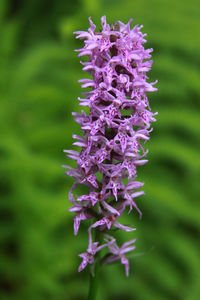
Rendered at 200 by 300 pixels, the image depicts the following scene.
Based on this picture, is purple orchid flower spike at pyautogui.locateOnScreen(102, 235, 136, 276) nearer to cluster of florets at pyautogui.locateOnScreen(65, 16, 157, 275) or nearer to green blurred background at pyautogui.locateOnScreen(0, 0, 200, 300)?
cluster of florets at pyautogui.locateOnScreen(65, 16, 157, 275)

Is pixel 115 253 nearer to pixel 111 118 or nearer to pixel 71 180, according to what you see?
pixel 111 118

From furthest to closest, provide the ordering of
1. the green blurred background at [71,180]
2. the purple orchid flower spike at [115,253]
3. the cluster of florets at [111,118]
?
the green blurred background at [71,180] → the purple orchid flower spike at [115,253] → the cluster of florets at [111,118]

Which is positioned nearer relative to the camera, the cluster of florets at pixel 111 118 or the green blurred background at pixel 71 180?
the cluster of florets at pixel 111 118


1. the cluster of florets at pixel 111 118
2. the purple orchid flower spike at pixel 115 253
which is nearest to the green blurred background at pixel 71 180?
the purple orchid flower spike at pixel 115 253

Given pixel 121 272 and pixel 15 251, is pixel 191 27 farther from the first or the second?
pixel 15 251

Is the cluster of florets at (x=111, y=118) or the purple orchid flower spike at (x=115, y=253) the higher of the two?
the cluster of florets at (x=111, y=118)

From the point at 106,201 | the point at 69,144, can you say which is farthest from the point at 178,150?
the point at 106,201

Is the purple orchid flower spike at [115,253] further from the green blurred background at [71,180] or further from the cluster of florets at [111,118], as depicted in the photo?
the green blurred background at [71,180]

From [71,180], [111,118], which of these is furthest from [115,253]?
[71,180]

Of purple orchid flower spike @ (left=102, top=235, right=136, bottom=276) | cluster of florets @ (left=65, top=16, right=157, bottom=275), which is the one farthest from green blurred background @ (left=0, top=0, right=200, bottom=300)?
cluster of florets @ (left=65, top=16, right=157, bottom=275)
